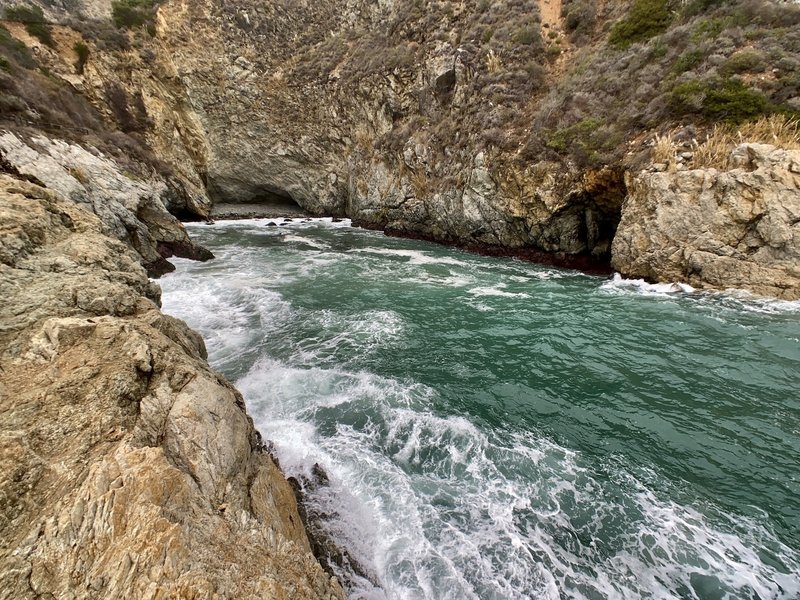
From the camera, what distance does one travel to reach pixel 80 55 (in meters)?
29.3

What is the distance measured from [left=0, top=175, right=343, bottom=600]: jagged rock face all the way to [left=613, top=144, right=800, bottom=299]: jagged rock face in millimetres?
16156

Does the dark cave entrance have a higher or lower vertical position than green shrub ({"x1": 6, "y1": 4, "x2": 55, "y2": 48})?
lower

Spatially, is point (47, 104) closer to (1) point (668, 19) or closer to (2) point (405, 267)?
(2) point (405, 267)

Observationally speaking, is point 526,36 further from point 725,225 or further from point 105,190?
point 105,190

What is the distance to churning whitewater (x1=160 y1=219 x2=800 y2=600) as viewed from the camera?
4.71 m

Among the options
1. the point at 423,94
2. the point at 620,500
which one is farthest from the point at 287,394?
the point at 423,94

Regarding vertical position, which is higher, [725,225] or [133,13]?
[133,13]

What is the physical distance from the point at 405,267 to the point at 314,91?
1099 inches

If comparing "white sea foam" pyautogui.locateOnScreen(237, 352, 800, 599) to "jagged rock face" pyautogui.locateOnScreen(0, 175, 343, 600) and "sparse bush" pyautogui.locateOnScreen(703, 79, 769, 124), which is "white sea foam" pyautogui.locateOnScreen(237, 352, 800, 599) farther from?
"sparse bush" pyautogui.locateOnScreen(703, 79, 769, 124)

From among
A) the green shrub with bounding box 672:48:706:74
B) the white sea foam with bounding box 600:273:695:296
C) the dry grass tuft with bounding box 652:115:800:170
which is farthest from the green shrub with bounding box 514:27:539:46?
the white sea foam with bounding box 600:273:695:296

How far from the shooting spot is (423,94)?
91.6 feet

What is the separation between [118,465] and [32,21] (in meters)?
43.0

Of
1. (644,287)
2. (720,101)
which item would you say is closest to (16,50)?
(644,287)

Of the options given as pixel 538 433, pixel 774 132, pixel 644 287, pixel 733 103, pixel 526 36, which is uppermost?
pixel 526 36
